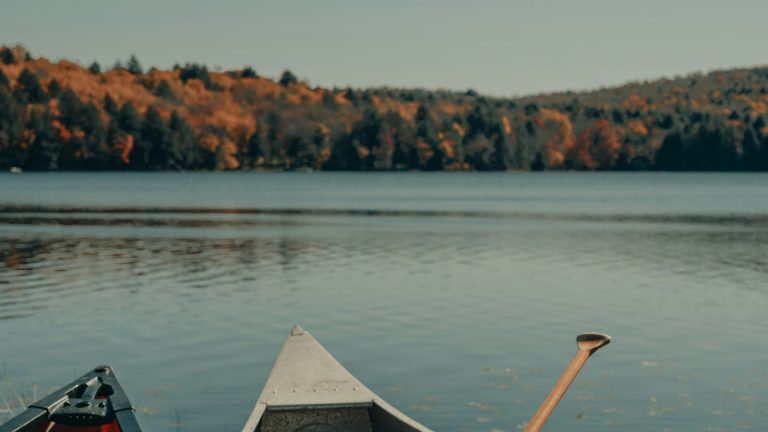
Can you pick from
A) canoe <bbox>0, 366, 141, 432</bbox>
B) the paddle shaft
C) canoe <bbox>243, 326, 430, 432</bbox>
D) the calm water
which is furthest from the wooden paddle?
canoe <bbox>0, 366, 141, 432</bbox>

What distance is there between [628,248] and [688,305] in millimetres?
21864

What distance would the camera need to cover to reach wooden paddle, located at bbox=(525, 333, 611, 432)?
12.2m

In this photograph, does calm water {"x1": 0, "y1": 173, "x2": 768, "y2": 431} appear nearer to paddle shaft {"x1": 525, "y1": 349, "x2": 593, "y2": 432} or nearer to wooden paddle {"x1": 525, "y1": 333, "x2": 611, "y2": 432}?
wooden paddle {"x1": 525, "y1": 333, "x2": 611, "y2": 432}

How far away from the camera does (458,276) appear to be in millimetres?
39062

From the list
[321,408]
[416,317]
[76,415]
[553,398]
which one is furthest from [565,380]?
[416,317]

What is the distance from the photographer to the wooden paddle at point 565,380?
12206 millimetres

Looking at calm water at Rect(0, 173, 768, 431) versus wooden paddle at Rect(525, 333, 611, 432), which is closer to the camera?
wooden paddle at Rect(525, 333, 611, 432)

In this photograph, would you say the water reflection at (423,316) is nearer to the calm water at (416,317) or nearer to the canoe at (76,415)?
the calm water at (416,317)

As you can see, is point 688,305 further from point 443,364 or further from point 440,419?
point 440,419

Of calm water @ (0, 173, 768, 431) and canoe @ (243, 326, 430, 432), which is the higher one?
canoe @ (243, 326, 430, 432)

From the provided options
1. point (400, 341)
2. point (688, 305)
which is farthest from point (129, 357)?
point (688, 305)

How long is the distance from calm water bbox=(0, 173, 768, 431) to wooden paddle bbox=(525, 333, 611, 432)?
3.99 metres

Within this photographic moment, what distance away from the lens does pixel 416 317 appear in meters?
28.8

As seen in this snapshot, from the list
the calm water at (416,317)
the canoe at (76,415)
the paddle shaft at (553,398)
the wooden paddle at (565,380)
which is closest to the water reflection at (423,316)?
the calm water at (416,317)
